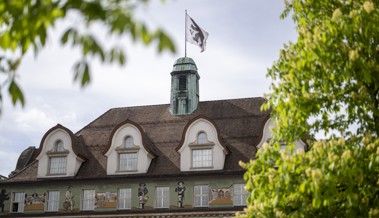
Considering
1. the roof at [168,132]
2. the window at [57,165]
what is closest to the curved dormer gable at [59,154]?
the window at [57,165]

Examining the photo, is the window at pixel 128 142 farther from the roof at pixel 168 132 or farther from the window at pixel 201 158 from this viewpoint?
the window at pixel 201 158

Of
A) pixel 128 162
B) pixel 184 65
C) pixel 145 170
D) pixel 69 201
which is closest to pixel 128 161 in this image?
pixel 128 162

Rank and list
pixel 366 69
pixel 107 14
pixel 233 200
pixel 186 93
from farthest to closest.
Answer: pixel 186 93 → pixel 233 200 → pixel 366 69 → pixel 107 14

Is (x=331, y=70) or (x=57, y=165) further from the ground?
(x=57, y=165)

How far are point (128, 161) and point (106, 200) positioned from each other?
8.94 ft

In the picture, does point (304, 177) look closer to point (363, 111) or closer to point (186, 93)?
point (363, 111)

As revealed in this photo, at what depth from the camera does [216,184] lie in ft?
110

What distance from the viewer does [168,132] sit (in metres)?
37.9

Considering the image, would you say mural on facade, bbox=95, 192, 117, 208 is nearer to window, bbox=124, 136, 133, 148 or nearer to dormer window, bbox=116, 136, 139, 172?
dormer window, bbox=116, 136, 139, 172

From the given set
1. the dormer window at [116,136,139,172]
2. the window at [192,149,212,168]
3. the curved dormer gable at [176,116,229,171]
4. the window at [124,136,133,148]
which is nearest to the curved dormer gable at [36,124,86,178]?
the dormer window at [116,136,139,172]

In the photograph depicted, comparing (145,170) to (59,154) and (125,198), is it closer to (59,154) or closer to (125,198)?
(125,198)

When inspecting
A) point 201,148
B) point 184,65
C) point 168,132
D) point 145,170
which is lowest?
point 145,170

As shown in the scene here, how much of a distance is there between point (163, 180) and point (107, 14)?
29379mm

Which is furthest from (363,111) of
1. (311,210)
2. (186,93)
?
(186,93)
